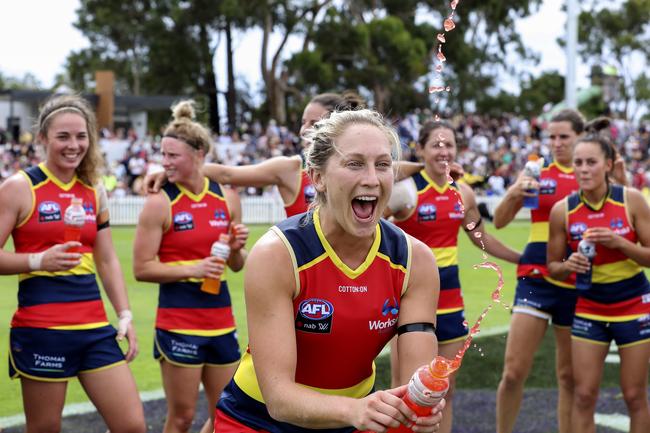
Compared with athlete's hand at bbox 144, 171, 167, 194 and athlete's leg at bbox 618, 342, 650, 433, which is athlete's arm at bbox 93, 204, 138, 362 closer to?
athlete's hand at bbox 144, 171, 167, 194

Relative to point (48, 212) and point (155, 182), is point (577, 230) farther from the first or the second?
point (48, 212)

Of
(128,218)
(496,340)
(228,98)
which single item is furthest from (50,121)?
(228,98)

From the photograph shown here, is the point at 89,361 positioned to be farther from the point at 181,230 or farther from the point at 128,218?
the point at 128,218

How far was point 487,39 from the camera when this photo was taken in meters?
54.1

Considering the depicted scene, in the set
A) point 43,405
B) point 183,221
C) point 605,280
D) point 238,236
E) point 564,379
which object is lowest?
point 564,379

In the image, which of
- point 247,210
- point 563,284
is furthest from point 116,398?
point 247,210

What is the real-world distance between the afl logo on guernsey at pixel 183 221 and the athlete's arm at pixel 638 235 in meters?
2.57

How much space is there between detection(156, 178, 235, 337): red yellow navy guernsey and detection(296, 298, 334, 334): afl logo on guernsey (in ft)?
8.58

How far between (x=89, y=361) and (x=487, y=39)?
51397 millimetres

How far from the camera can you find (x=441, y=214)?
6613 millimetres

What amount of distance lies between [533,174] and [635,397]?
5.59 feet

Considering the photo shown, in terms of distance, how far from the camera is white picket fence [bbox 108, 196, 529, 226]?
26031mm

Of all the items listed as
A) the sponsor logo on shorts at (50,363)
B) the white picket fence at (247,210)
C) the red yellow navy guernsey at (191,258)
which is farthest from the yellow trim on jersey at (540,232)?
the white picket fence at (247,210)

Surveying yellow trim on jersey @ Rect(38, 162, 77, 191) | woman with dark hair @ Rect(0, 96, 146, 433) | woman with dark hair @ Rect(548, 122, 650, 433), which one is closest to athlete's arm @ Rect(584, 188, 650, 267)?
woman with dark hair @ Rect(548, 122, 650, 433)
